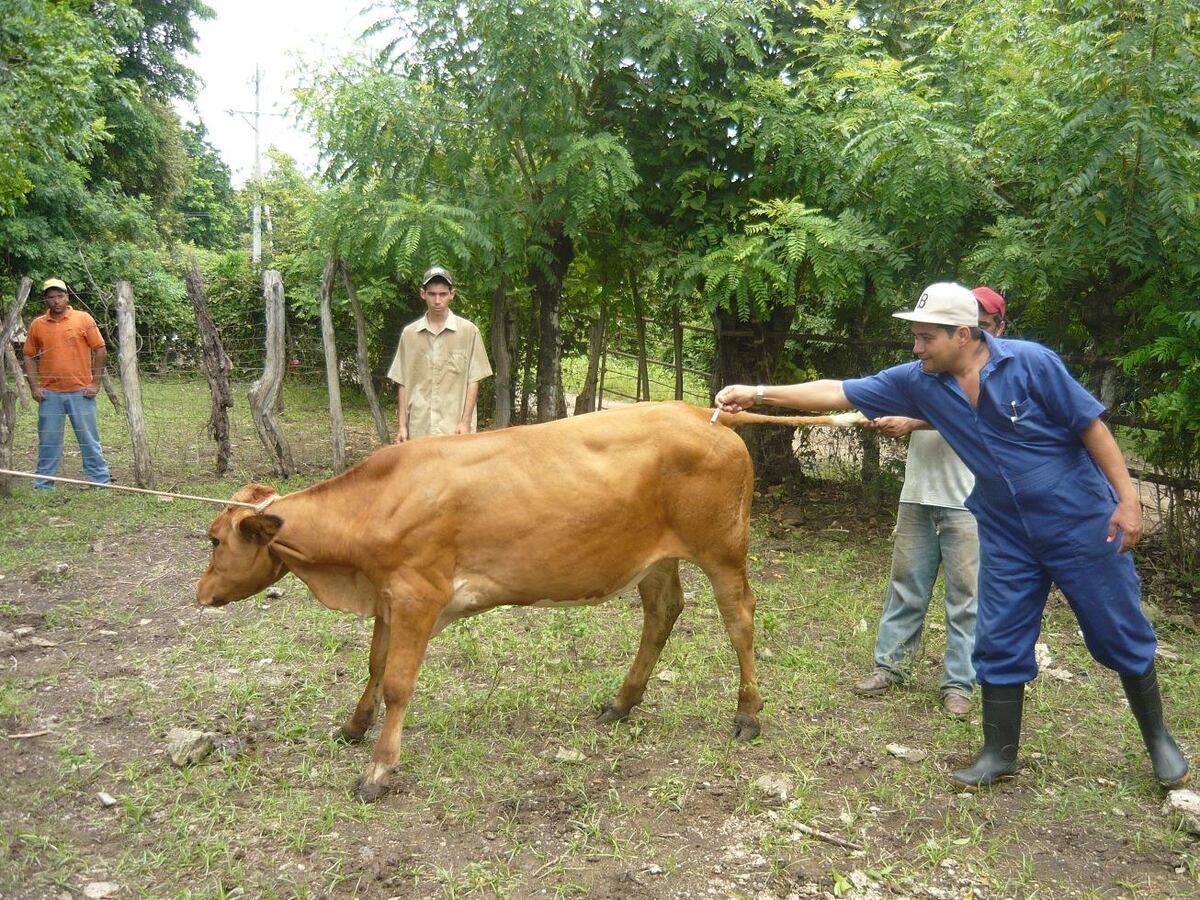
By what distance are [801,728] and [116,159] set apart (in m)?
20.9

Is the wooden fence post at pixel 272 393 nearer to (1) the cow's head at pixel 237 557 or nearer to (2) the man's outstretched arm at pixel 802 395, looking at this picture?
(1) the cow's head at pixel 237 557

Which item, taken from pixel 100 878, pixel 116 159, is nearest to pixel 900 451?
pixel 100 878

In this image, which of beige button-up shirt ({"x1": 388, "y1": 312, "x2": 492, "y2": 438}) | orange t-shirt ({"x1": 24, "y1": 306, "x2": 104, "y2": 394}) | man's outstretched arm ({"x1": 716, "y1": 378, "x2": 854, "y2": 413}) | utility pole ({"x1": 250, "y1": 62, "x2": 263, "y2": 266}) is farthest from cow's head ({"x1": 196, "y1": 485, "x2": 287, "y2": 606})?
utility pole ({"x1": 250, "y1": 62, "x2": 263, "y2": 266})

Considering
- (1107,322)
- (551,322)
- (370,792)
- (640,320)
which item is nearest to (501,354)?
(551,322)

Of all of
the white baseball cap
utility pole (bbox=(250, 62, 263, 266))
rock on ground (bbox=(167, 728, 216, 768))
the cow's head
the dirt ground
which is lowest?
the dirt ground

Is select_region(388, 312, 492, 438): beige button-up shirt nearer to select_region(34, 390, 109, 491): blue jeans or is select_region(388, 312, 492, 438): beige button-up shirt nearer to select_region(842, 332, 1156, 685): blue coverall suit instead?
select_region(842, 332, 1156, 685): blue coverall suit

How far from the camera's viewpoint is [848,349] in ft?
31.1

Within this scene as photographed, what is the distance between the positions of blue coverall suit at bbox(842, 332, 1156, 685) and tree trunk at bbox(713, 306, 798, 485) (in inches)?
220

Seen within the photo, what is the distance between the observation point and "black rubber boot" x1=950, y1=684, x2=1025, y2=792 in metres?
4.26

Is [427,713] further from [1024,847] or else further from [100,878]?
[1024,847]

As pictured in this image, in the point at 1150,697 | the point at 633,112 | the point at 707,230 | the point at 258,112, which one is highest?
the point at 258,112

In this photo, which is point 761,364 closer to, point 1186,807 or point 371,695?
point 371,695

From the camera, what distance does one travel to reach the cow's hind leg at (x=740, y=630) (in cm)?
474

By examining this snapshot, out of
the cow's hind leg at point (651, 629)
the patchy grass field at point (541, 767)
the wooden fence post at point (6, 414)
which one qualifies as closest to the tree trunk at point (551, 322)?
the patchy grass field at point (541, 767)
